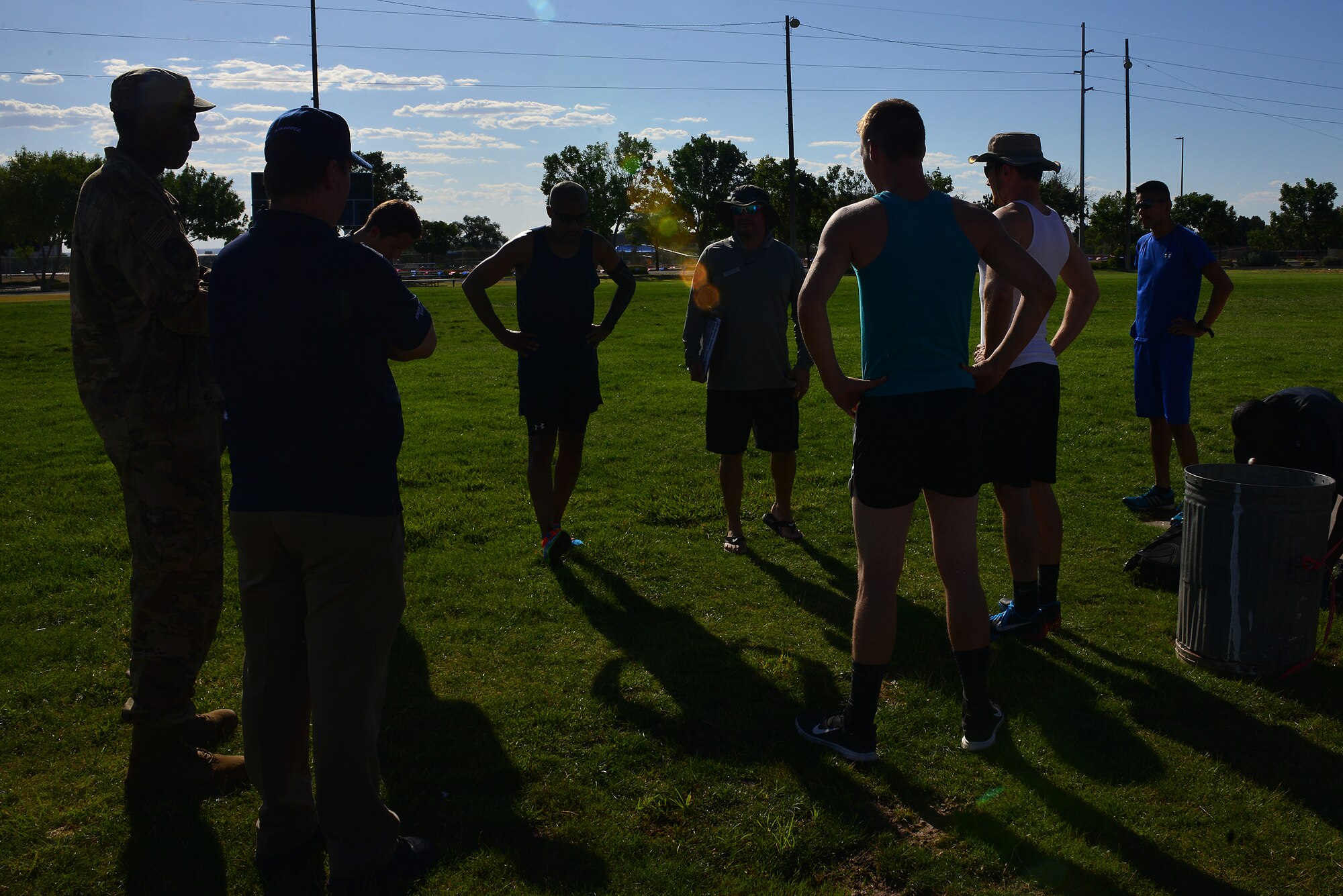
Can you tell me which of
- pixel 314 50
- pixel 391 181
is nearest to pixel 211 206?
pixel 391 181

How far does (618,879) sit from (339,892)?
76cm

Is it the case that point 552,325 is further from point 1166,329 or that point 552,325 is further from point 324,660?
point 1166,329

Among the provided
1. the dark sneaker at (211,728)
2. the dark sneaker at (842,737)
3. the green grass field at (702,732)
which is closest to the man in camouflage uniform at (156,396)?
the dark sneaker at (211,728)

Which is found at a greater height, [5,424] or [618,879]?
[5,424]

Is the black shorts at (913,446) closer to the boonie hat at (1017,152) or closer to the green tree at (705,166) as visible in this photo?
the boonie hat at (1017,152)

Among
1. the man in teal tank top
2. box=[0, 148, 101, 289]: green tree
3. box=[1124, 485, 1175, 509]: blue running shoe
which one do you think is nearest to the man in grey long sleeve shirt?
the man in teal tank top

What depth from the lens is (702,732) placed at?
11.8ft

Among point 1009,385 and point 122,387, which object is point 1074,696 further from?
point 122,387

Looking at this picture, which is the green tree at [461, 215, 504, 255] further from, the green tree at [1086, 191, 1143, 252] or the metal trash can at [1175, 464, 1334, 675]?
the metal trash can at [1175, 464, 1334, 675]

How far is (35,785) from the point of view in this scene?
3260 mm

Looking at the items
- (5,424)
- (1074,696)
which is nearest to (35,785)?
(1074,696)

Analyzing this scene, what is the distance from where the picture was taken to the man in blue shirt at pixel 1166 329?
6.54 metres

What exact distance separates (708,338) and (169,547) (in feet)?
10.9

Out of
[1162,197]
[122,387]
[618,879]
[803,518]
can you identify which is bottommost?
[618,879]
